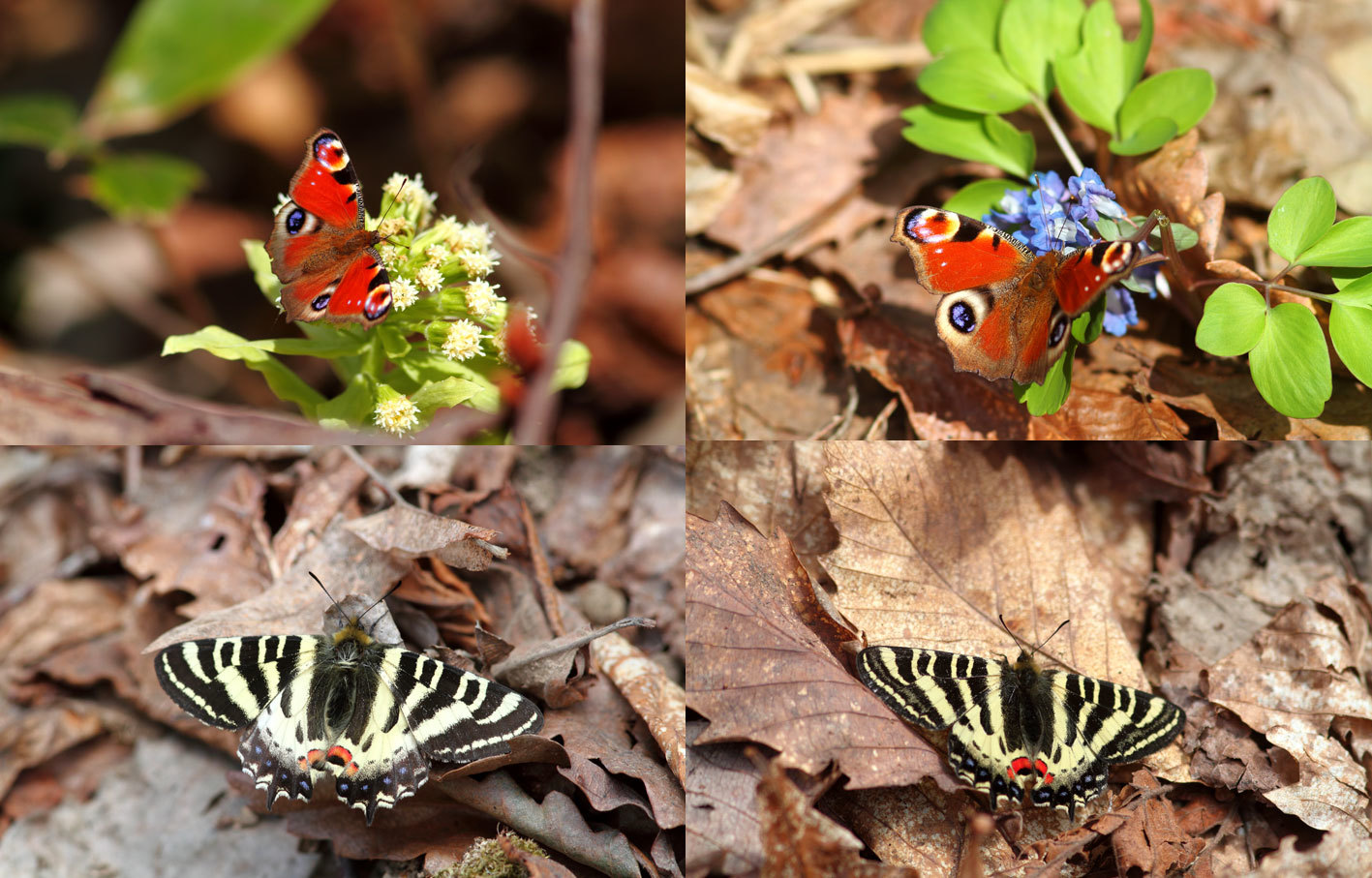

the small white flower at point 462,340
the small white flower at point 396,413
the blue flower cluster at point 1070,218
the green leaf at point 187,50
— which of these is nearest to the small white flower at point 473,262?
the small white flower at point 462,340

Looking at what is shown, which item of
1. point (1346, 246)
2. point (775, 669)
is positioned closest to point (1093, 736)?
point (775, 669)

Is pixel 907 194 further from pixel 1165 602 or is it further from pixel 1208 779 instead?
pixel 1208 779

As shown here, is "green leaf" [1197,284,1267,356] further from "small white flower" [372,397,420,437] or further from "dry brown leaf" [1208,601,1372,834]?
"small white flower" [372,397,420,437]

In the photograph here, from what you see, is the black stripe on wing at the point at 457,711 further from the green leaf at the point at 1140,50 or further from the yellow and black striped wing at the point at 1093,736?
the green leaf at the point at 1140,50

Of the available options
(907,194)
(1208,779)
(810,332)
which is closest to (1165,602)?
(1208,779)

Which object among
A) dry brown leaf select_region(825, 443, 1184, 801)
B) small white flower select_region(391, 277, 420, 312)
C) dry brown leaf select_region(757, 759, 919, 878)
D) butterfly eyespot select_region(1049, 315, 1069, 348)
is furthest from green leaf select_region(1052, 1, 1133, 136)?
dry brown leaf select_region(757, 759, 919, 878)

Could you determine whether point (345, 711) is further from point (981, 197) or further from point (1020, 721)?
point (981, 197)
